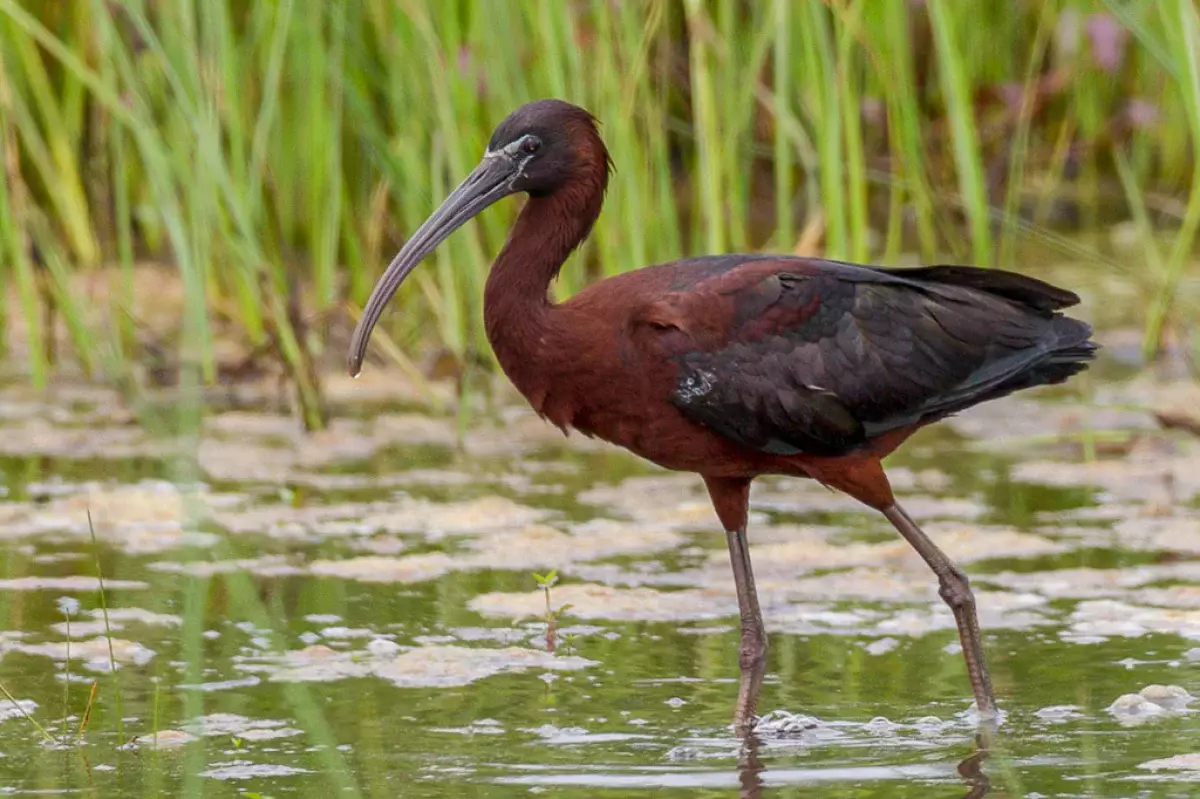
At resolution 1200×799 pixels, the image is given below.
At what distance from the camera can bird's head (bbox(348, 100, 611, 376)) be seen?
16.5 feet

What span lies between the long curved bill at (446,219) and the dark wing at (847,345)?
1.79 feet

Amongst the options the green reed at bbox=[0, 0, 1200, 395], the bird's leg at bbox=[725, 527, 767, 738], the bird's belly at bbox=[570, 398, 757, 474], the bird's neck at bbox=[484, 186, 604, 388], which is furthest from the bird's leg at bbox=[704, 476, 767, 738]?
the green reed at bbox=[0, 0, 1200, 395]

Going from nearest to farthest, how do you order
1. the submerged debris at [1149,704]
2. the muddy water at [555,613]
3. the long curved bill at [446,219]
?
1. the muddy water at [555,613]
2. the submerged debris at [1149,704]
3. the long curved bill at [446,219]

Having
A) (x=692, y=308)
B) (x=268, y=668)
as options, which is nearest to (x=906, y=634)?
(x=692, y=308)

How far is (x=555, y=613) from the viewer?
5004mm

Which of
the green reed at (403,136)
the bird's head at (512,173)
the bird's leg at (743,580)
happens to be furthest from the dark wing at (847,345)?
the green reed at (403,136)

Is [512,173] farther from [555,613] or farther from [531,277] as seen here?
[555,613]

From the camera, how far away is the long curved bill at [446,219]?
16.5 ft

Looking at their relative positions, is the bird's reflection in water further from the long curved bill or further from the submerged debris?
the long curved bill

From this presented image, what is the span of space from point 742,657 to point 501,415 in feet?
10.3

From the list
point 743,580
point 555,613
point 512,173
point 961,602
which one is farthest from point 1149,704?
point 512,173

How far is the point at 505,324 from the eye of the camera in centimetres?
484

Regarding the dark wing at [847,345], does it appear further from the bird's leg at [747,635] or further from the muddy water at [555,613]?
the muddy water at [555,613]

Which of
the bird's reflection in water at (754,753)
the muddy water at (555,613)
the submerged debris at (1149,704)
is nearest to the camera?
the bird's reflection in water at (754,753)
